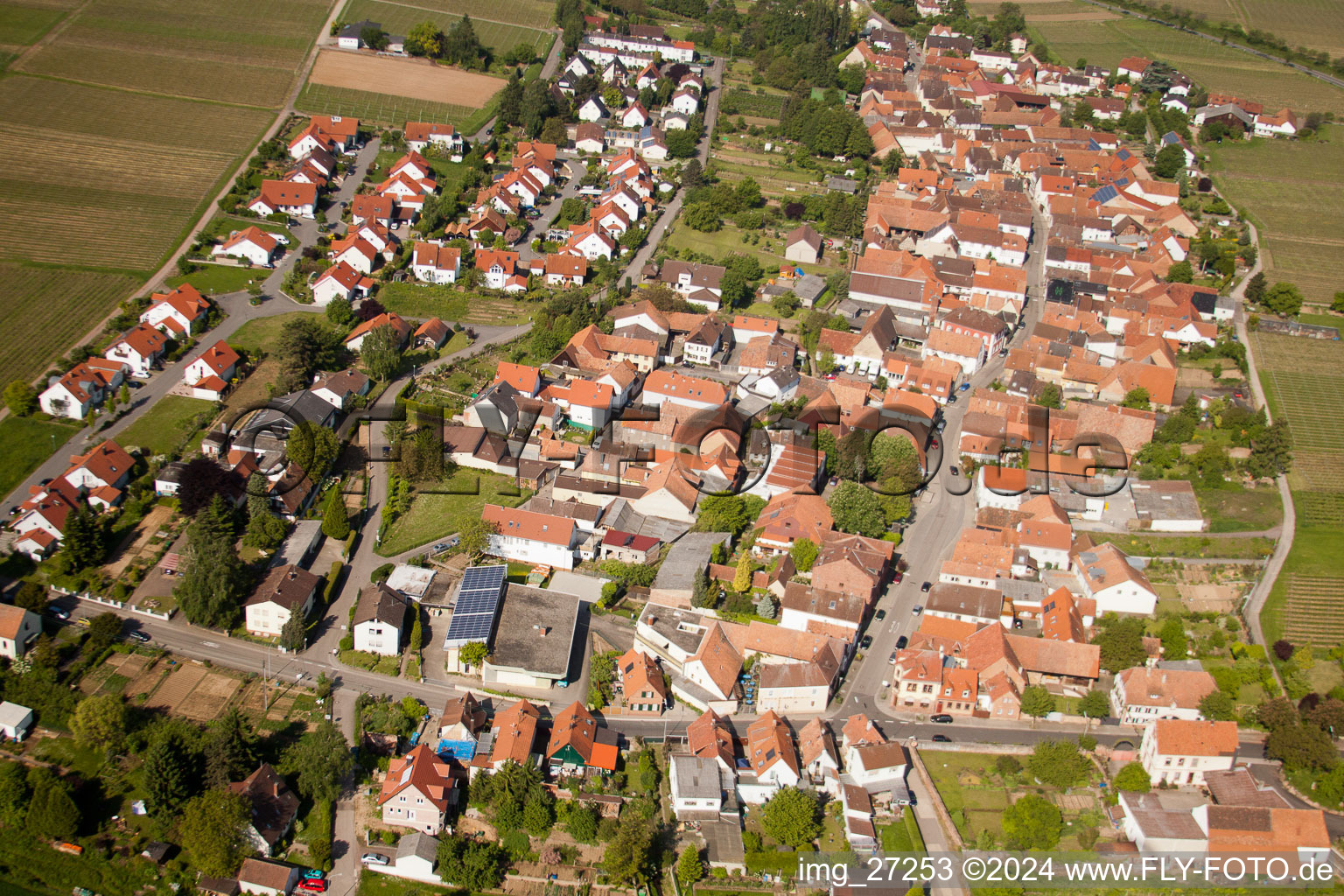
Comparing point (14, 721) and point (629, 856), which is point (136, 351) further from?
point (629, 856)

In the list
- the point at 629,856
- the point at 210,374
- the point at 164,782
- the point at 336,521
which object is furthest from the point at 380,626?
the point at 210,374

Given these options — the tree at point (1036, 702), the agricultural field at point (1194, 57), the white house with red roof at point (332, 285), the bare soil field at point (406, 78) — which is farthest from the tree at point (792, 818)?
the agricultural field at point (1194, 57)

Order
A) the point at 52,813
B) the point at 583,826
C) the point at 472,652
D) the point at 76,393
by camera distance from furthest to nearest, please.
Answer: the point at 76,393 → the point at 472,652 → the point at 583,826 → the point at 52,813

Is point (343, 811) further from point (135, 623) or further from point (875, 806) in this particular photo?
point (875, 806)

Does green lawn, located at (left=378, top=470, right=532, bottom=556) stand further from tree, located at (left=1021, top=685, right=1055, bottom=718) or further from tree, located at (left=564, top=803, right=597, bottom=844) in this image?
tree, located at (left=1021, top=685, right=1055, bottom=718)

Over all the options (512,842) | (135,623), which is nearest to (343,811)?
(512,842)

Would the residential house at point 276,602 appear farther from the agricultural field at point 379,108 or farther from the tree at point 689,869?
the agricultural field at point 379,108

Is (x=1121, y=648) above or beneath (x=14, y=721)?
above
